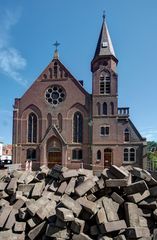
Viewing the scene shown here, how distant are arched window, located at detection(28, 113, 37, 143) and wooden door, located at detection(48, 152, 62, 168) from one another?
2.84 metres

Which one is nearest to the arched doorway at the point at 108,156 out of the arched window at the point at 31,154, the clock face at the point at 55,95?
the clock face at the point at 55,95

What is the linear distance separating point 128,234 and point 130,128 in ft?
92.3

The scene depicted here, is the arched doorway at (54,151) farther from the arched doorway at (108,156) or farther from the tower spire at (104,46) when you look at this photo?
the tower spire at (104,46)

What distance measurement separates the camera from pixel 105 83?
3631cm

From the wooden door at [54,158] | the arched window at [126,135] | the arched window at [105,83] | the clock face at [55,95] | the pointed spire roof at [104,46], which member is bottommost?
the wooden door at [54,158]

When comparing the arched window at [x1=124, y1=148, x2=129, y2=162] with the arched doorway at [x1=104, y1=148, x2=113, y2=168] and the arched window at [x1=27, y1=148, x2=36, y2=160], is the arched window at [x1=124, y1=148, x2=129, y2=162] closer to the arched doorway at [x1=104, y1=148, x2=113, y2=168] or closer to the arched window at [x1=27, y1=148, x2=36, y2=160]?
the arched doorway at [x1=104, y1=148, x2=113, y2=168]

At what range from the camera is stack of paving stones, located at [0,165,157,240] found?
7.16 metres

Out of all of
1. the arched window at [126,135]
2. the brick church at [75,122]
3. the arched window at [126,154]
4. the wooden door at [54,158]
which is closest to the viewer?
the arched window at [126,154]

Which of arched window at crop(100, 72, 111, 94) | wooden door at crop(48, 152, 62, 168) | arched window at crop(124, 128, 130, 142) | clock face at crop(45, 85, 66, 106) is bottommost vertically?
wooden door at crop(48, 152, 62, 168)

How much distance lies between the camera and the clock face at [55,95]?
36656 mm

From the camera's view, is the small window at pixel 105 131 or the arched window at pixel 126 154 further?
the small window at pixel 105 131

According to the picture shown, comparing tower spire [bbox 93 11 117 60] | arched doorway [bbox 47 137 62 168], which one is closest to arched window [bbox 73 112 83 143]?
arched doorway [bbox 47 137 62 168]

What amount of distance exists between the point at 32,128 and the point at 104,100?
999 cm

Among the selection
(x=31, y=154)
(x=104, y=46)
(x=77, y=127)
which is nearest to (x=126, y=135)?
(x=77, y=127)
